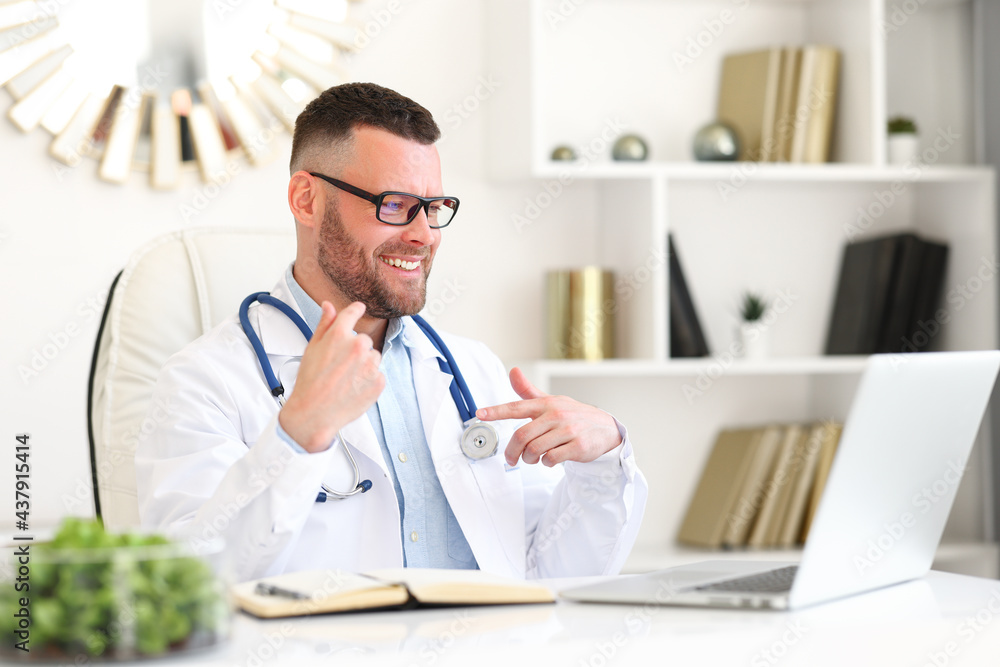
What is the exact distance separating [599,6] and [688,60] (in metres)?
0.27

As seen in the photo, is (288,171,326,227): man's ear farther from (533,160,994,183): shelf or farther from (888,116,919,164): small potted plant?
(888,116,919,164): small potted plant

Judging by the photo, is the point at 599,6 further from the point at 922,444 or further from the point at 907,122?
the point at 922,444

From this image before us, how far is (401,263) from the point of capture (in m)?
1.62

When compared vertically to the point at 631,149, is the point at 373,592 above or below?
below

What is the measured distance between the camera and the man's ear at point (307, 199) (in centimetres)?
→ 166

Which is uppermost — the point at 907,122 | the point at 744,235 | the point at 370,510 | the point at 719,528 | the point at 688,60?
the point at 688,60

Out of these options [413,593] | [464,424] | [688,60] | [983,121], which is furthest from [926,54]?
[413,593]

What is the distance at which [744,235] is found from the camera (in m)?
2.68

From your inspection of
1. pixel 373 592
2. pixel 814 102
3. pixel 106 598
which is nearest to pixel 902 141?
pixel 814 102

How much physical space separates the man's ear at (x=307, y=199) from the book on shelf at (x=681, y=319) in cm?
106

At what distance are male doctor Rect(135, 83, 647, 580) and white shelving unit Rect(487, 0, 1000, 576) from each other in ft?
2.68

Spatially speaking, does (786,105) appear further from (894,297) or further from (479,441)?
(479,441)

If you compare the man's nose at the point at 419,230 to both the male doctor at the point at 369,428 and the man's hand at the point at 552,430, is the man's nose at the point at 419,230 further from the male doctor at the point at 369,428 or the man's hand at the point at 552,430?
the man's hand at the point at 552,430

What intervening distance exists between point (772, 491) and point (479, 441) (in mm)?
1233
